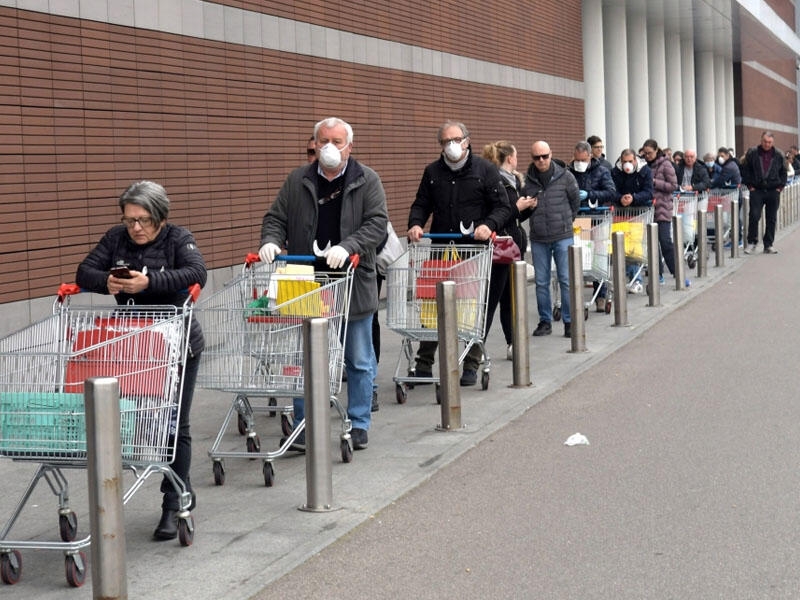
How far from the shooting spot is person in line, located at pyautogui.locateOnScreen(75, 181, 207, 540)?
6.76m

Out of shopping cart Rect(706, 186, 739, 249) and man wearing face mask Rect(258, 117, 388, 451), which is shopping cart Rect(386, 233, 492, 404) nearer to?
man wearing face mask Rect(258, 117, 388, 451)

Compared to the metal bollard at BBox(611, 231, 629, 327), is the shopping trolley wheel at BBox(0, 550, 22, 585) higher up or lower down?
lower down

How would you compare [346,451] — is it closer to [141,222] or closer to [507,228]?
A: [141,222]

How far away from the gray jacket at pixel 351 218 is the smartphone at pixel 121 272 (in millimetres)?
2202

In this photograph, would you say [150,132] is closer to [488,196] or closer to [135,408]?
[488,196]

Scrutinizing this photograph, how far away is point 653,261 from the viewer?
55.9 ft

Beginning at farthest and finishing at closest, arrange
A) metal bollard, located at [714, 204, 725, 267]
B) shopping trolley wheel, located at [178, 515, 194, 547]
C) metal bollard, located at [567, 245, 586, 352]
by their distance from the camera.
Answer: metal bollard, located at [714, 204, 725, 267], metal bollard, located at [567, 245, 586, 352], shopping trolley wheel, located at [178, 515, 194, 547]

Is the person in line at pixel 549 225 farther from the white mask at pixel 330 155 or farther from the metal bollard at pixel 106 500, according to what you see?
the metal bollard at pixel 106 500

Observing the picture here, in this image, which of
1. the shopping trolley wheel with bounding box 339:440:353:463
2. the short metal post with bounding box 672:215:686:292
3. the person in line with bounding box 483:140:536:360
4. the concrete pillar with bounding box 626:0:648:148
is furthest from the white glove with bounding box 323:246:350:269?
the concrete pillar with bounding box 626:0:648:148

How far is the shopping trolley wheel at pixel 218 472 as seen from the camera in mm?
8078

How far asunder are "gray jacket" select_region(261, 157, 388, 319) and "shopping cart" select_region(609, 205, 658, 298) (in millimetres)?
8937

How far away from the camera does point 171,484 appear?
6.84m

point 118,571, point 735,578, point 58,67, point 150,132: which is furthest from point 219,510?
point 150,132

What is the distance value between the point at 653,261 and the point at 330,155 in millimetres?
9134
